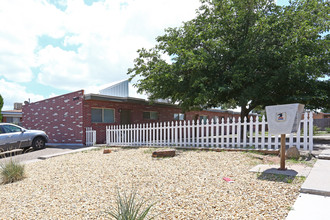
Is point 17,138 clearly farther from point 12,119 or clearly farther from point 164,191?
point 12,119

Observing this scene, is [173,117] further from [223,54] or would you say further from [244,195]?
[244,195]

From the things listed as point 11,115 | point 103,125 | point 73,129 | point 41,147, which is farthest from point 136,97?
point 11,115

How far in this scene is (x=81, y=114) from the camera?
13.5 meters

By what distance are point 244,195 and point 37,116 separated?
17656mm

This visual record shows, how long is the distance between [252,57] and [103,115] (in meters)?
9.72

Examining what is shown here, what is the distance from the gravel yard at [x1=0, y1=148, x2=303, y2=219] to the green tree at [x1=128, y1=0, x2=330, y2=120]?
5222 mm

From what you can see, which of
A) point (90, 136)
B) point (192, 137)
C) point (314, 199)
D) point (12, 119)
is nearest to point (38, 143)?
point (90, 136)

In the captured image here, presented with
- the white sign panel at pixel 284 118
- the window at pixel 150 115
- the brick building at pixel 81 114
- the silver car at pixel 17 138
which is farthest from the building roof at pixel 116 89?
the white sign panel at pixel 284 118

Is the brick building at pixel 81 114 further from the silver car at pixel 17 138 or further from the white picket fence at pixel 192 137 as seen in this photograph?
the silver car at pixel 17 138

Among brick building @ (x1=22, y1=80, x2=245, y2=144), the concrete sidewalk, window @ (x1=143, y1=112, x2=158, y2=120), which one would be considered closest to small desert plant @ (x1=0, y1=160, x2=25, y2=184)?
the concrete sidewalk

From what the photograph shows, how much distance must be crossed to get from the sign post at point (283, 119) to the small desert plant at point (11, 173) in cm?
652

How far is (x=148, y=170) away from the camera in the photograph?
5574 millimetres

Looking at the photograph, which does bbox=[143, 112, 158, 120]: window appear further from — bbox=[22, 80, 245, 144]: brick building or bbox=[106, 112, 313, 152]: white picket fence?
bbox=[106, 112, 313, 152]: white picket fence

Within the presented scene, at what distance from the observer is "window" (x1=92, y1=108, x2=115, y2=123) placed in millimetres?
14327
